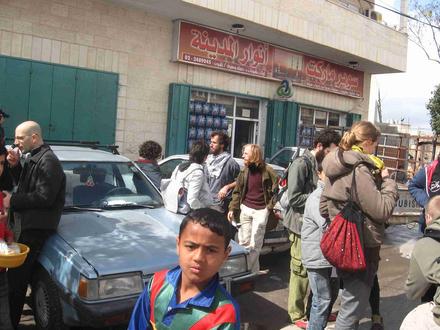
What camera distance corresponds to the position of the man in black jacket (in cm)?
369

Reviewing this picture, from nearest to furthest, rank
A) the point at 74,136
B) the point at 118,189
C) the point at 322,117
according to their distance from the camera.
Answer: the point at 118,189 → the point at 74,136 → the point at 322,117

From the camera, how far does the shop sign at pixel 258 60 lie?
1141cm

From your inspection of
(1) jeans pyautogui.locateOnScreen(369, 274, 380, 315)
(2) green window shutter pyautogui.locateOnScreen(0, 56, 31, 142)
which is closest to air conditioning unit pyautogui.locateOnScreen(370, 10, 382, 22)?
(2) green window shutter pyautogui.locateOnScreen(0, 56, 31, 142)

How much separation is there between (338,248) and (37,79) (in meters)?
7.95

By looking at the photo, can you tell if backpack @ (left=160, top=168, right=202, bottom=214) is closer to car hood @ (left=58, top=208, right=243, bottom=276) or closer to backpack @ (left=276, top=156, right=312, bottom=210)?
car hood @ (left=58, top=208, right=243, bottom=276)

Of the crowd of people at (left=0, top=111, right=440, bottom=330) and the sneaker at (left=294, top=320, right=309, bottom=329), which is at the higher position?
the crowd of people at (left=0, top=111, right=440, bottom=330)

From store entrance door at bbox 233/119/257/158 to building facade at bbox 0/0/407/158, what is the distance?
0.10ft

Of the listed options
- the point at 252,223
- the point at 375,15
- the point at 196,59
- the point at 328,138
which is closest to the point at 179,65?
the point at 196,59

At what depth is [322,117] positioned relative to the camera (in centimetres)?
1589

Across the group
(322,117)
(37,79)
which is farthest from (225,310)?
(322,117)

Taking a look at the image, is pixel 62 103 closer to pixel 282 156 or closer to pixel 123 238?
pixel 282 156

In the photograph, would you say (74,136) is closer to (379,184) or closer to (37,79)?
(37,79)

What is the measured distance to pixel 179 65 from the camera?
449 inches

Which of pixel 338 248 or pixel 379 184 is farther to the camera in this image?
pixel 379 184
